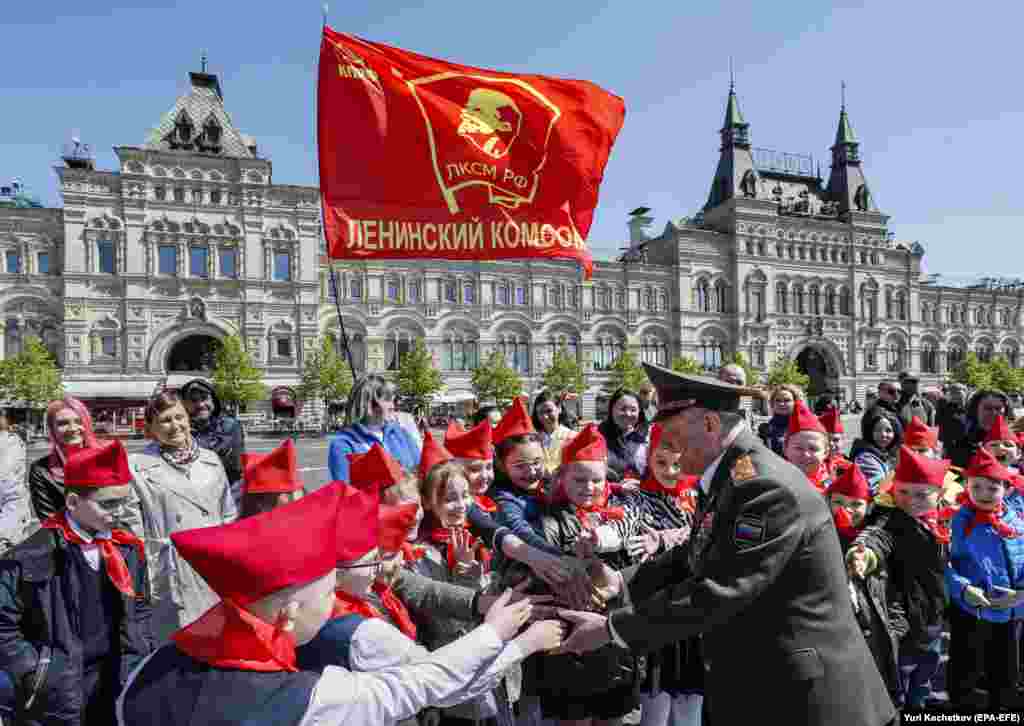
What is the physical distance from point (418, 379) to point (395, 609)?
34239mm

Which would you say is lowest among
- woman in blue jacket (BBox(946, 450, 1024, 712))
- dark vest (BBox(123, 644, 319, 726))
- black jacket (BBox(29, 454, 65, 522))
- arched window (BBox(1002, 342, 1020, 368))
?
woman in blue jacket (BBox(946, 450, 1024, 712))

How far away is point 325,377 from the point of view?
113ft

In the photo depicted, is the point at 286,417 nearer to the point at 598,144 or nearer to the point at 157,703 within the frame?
the point at 598,144

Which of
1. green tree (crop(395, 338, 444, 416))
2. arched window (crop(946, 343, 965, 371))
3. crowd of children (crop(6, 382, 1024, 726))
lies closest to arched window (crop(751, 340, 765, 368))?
arched window (crop(946, 343, 965, 371))

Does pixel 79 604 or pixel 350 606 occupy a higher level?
pixel 350 606

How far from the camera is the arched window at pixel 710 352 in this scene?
155 feet

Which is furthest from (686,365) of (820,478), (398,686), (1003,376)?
(398,686)

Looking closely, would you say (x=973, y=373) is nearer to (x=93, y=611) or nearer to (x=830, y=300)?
(x=830, y=300)

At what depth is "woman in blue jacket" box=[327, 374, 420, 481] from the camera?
4293 millimetres

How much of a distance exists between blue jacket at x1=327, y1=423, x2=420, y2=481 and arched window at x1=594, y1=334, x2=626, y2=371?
4054cm

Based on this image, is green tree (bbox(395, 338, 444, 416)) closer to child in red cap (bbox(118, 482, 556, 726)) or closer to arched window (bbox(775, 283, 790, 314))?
arched window (bbox(775, 283, 790, 314))

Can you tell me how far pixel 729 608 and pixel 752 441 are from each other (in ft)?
2.05

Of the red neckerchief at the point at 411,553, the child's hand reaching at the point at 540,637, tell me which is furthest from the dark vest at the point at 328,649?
the red neckerchief at the point at 411,553

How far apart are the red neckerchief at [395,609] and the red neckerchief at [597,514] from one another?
120 centimetres
